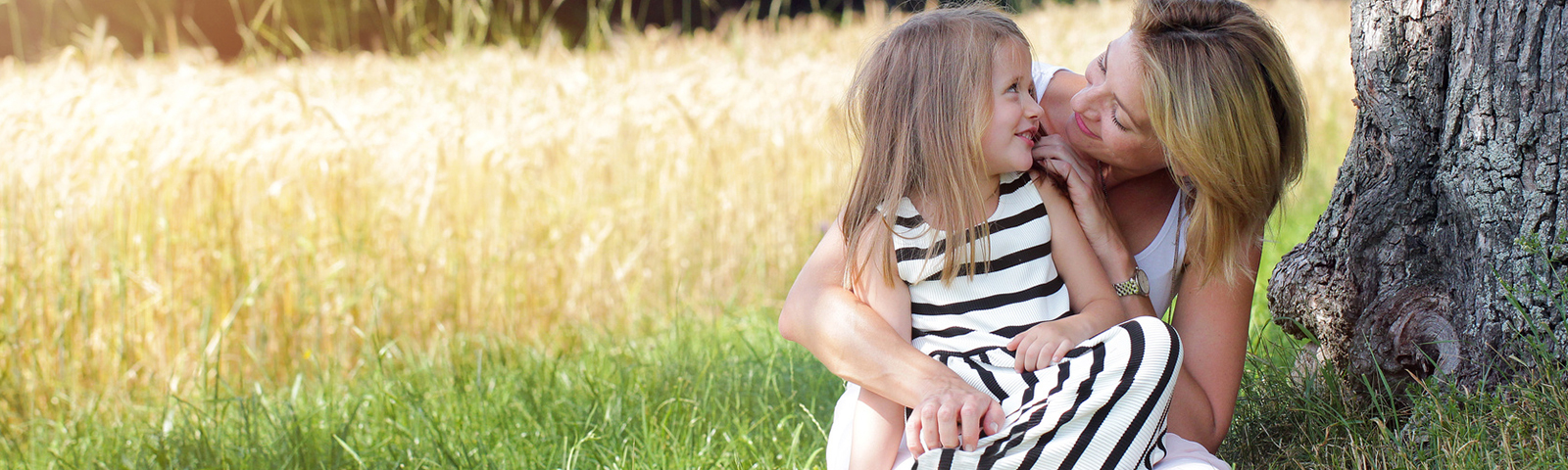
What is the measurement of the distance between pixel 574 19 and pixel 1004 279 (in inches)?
515

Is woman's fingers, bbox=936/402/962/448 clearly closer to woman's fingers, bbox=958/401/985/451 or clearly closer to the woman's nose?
woman's fingers, bbox=958/401/985/451

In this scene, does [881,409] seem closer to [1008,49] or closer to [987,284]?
[987,284]

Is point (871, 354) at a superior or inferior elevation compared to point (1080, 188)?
inferior

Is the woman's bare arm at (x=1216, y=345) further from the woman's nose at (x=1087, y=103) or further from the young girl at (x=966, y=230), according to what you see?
the woman's nose at (x=1087, y=103)

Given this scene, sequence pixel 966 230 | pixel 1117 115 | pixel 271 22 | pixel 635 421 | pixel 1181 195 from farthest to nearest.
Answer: pixel 271 22 → pixel 635 421 → pixel 1181 195 → pixel 1117 115 → pixel 966 230

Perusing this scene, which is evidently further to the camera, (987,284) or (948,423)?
(987,284)

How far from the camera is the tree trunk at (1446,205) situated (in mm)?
1561

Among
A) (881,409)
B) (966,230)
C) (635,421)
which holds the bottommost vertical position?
(635,421)

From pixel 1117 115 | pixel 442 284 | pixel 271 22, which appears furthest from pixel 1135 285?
pixel 271 22

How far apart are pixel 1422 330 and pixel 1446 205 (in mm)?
206

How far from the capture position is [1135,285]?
65.9 inches

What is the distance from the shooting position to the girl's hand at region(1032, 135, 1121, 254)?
163 centimetres

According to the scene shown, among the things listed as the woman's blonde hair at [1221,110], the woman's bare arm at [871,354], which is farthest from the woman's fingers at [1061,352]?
the woman's blonde hair at [1221,110]

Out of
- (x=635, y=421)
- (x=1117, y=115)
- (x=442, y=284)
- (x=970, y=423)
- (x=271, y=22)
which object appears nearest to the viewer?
(x=970, y=423)
